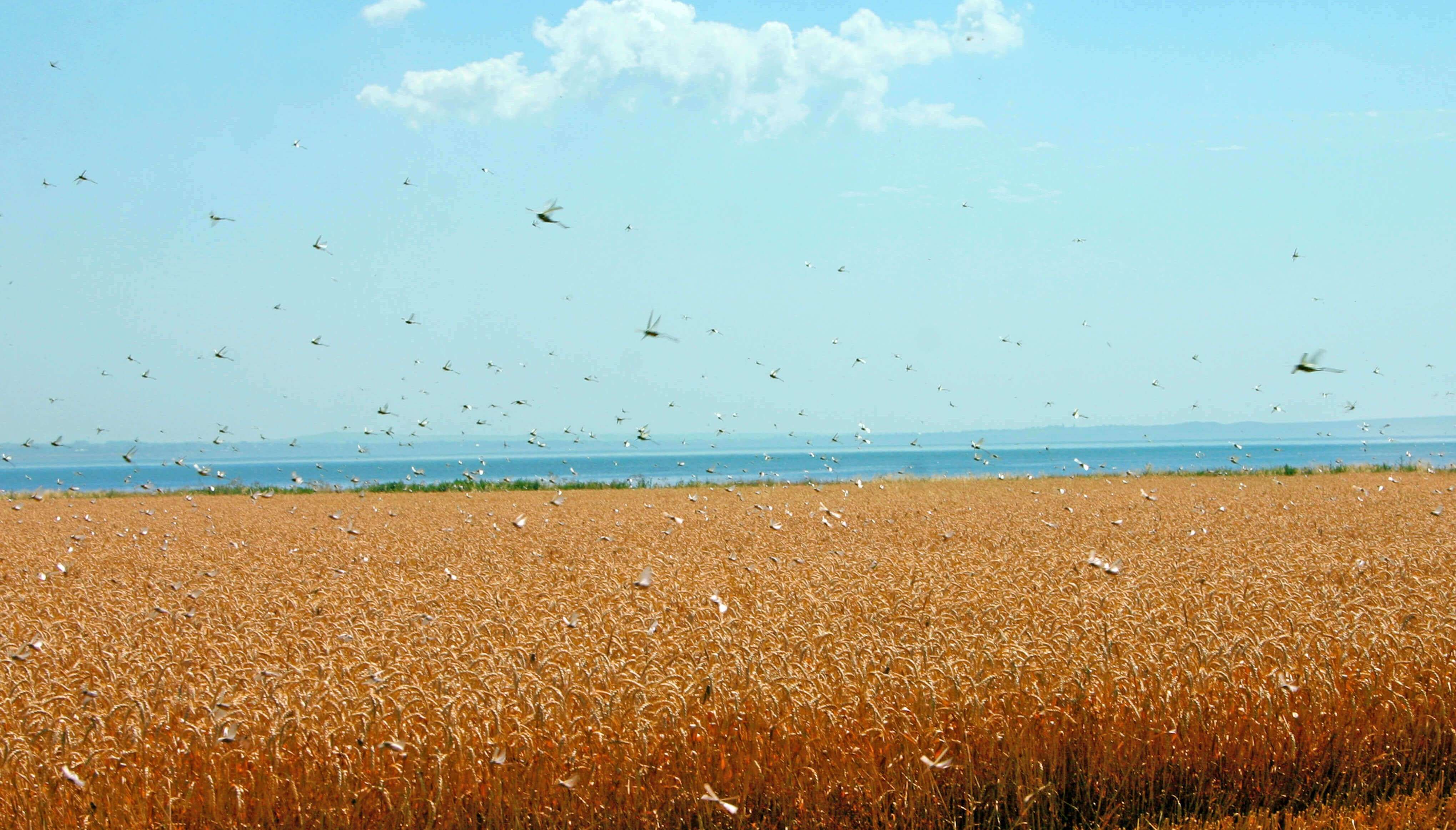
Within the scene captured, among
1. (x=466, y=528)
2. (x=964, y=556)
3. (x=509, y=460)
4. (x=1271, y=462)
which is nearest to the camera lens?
(x=964, y=556)

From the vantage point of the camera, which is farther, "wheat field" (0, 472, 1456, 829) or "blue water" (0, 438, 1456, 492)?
"blue water" (0, 438, 1456, 492)

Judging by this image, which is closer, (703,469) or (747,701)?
(747,701)

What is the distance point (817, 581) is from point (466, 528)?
11236 mm

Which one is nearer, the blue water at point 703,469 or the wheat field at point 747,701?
the wheat field at point 747,701

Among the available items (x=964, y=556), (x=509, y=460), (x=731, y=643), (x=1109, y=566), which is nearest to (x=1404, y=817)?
(x=731, y=643)

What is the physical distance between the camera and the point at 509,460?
176 metres

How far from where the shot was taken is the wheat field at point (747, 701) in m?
5.47

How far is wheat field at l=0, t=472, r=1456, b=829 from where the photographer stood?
18.0 feet

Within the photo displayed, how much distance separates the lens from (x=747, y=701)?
20.3ft

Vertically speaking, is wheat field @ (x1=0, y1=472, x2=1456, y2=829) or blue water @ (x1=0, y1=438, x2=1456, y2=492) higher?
wheat field @ (x1=0, y1=472, x2=1456, y2=829)

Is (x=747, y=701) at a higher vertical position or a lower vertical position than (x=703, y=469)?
higher

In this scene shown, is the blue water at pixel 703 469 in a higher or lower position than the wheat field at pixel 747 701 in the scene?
lower

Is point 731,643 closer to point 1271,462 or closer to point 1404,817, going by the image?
point 1404,817

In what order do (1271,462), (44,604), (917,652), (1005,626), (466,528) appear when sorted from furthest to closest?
(1271,462), (466,528), (44,604), (1005,626), (917,652)
